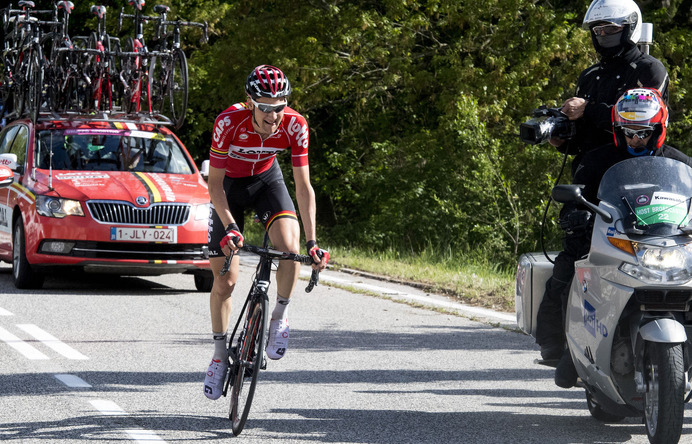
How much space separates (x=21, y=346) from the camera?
339 inches

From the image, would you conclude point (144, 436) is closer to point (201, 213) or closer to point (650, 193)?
point (650, 193)

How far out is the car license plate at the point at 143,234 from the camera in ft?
39.6

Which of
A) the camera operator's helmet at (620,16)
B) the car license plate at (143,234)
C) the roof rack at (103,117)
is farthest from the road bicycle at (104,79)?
the camera operator's helmet at (620,16)

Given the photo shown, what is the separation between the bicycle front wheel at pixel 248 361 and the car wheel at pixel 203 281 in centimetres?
644

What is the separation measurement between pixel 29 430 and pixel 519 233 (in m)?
15.3

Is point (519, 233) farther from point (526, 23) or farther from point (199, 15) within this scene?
point (199, 15)

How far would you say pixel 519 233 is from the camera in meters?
20.4

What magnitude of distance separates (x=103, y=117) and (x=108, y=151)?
100 centimetres

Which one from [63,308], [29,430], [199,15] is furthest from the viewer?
[199,15]

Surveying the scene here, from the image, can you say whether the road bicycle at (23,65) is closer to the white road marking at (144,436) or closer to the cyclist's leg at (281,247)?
the cyclist's leg at (281,247)

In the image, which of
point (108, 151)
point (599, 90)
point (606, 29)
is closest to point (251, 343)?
point (599, 90)

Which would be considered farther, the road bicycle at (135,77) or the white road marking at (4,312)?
the road bicycle at (135,77)

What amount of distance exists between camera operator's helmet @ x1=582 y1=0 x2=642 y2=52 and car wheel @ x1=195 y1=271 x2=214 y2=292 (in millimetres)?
6939

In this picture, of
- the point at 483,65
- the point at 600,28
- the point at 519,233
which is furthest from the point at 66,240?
the point at 483,65
